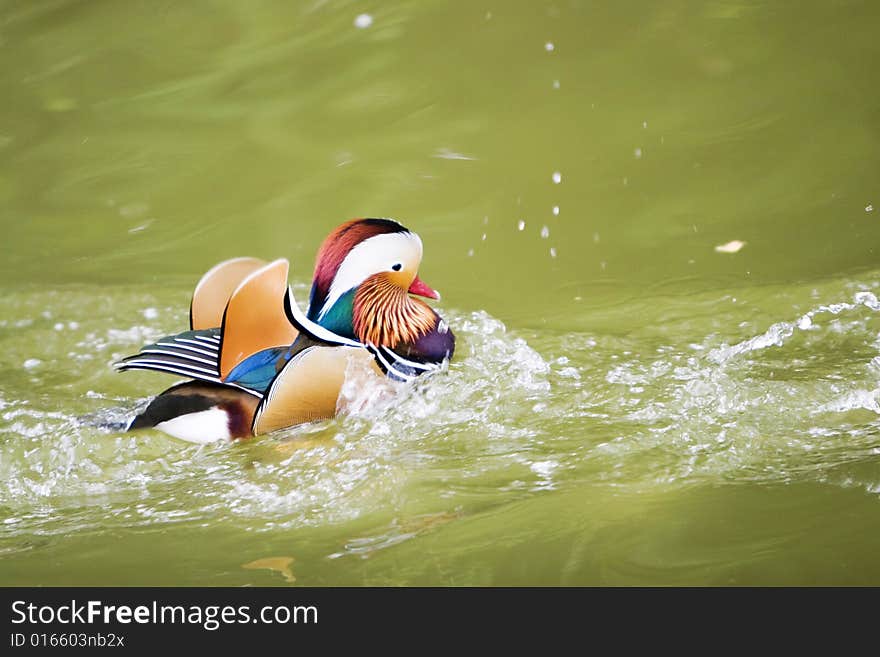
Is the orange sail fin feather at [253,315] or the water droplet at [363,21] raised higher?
the water droplet at [363,21]

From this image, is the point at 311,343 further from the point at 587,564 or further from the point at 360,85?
the point at 360,85

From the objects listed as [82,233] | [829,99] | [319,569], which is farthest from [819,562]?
[82,233]

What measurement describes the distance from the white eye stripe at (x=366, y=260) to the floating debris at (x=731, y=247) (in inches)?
42.2

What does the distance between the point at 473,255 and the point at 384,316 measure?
92 centimetres

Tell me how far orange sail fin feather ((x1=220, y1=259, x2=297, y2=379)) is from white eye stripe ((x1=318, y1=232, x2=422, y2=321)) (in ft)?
0.26

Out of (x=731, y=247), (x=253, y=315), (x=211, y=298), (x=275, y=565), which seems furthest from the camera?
(x=731, y=247)

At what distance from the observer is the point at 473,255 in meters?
2.50

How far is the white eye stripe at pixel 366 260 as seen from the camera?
1.56 m

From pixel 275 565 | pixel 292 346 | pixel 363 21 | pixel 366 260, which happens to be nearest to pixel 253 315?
pixel 292 346

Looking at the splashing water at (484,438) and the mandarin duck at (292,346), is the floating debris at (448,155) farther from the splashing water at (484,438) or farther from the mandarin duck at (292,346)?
the mandarin duck at (292,346)

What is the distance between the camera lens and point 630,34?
270 centimetres

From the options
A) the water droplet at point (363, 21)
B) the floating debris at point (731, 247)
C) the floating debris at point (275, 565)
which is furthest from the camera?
the water droplet at point (363, 21)

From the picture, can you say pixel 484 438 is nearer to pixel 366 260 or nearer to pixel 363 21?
pixel 366 260

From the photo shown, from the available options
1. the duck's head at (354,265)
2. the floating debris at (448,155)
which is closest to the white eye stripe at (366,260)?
the duck's head at (354,265)
